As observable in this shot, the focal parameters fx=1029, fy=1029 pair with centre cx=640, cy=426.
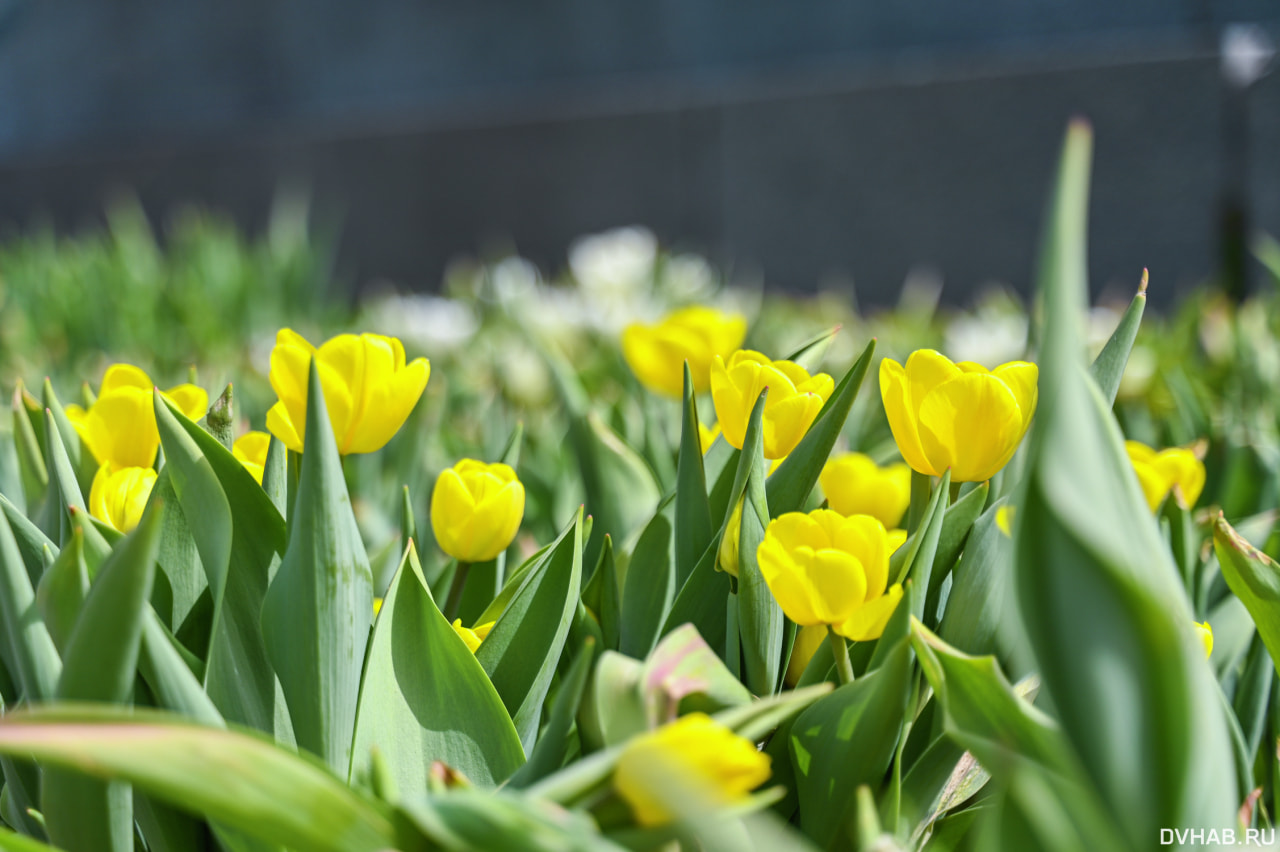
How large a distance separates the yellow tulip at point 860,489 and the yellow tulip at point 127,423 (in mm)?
399

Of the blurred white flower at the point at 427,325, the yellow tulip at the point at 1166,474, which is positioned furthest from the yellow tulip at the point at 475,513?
the blurred white flower at the point at 427,325

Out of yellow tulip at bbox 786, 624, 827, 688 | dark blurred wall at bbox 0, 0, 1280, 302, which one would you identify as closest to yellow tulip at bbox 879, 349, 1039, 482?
yellow tulip at bbox 786, 624, 827, 688

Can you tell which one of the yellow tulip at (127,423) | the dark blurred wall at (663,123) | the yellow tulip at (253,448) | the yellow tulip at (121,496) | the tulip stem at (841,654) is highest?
the dark blurred wall at (663,123)

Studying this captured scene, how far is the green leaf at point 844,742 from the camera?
0.45 meters

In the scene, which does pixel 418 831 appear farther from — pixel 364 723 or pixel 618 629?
pixel 618 629

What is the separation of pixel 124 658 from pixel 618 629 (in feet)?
0.93

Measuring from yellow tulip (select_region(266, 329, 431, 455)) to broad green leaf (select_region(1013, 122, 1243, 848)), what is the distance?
35 centimetres

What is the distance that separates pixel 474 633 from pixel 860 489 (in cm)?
27

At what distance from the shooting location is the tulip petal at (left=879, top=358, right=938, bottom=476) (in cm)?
54

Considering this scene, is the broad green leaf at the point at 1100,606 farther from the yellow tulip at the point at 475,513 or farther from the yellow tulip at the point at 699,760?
the yellow tulip at the point at 475,513

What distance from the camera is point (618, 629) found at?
24.0 inches

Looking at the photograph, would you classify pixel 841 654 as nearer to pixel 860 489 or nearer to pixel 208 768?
pixel 860 489

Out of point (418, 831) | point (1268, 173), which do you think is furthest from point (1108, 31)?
point (418, 831)

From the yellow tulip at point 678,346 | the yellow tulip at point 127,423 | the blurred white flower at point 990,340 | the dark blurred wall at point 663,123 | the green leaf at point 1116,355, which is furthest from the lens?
the dark blurred wall at point 663,123
